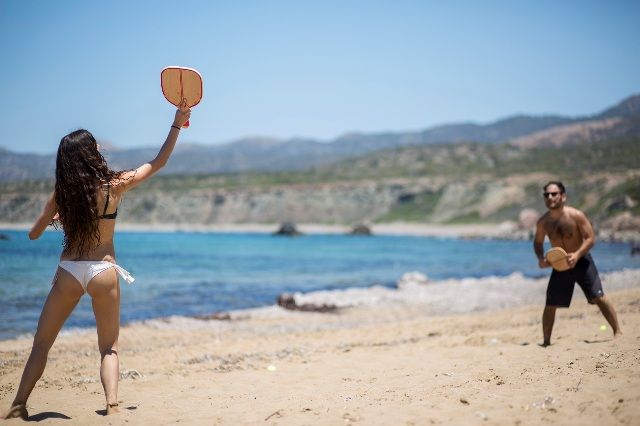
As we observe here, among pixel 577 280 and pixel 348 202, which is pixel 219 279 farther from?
pixel 348 202

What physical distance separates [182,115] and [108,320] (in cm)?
169

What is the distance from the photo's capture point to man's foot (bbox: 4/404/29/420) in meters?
4.64

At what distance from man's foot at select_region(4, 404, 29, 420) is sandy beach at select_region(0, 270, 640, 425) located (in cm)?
22

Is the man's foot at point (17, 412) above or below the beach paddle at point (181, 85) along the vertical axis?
below

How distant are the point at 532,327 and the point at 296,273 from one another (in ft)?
58.5

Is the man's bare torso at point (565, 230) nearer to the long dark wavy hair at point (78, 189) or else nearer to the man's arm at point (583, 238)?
the man's arm at point (583, 238)

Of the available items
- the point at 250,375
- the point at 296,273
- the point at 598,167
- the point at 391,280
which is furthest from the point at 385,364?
the point at 598,167

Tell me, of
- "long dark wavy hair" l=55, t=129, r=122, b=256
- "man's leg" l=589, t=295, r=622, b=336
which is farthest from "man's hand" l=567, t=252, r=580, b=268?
"long dark wavy hair" l=55, t=129, r=122, b=256

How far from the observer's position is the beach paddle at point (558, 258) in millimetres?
7051

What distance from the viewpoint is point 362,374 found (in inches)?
263

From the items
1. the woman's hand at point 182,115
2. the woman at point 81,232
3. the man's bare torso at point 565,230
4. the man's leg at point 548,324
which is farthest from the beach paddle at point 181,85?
the man's leg at point 548,324

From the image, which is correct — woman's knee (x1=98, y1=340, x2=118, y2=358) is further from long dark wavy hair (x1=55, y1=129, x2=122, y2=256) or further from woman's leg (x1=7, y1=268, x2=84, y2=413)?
long dark wavy hair (x1=55, y1=129, x2=122, y2=256)

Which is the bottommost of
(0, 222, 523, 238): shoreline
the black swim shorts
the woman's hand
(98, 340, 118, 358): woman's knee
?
(0, 222, 523, 238): shoreline

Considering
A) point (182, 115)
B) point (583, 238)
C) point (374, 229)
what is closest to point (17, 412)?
point (182, 115)
